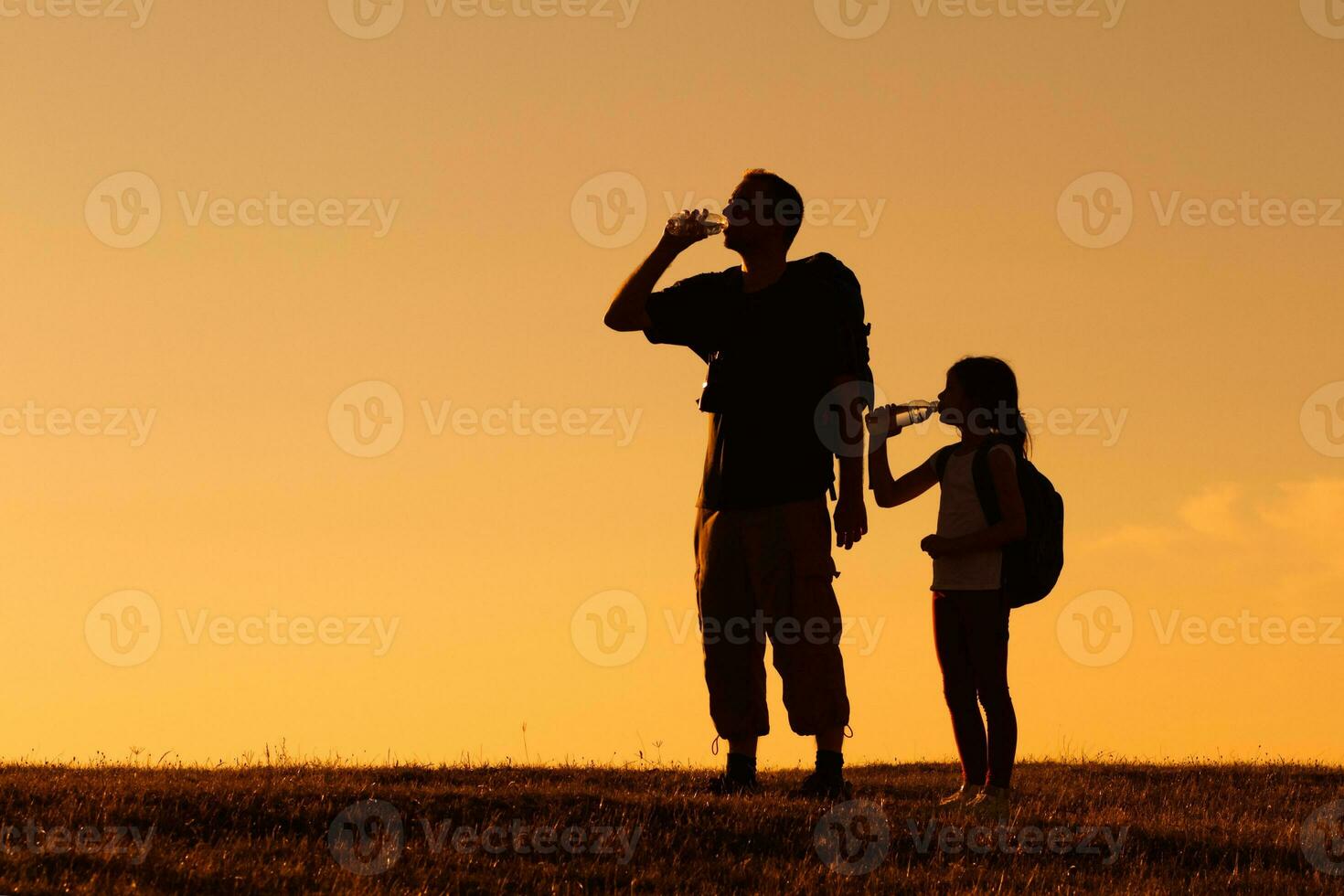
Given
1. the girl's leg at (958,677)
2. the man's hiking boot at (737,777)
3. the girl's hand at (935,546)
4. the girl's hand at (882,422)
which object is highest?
the girl's hand at (882,422)

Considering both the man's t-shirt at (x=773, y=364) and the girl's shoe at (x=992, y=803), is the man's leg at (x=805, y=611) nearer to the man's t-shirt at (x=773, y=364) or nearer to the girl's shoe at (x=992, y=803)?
the man's t-shirt at (x=773, y=364)

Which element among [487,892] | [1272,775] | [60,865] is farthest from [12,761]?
[1272,775]

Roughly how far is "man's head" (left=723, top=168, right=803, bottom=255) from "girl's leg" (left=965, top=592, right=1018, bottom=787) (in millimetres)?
2278

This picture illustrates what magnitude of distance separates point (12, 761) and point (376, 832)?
14.9 feet

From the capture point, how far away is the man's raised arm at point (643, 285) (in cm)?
945

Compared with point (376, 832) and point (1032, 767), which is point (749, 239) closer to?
point (376, 832)

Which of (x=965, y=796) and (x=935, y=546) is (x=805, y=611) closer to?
(x=935, y=546)

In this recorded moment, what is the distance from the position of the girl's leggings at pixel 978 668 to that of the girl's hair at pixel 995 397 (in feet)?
2.94

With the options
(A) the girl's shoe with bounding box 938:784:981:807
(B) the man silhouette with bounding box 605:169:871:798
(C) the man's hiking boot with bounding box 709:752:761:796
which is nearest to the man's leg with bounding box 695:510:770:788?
(B) the man silhouette with bounding box 605:169:871:798

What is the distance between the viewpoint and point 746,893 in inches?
304

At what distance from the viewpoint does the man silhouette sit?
31.0 feet

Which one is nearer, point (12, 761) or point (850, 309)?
point (850, 309)

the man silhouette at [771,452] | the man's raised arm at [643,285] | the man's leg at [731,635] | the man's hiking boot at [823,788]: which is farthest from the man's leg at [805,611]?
the man's raised arm at [643,285]

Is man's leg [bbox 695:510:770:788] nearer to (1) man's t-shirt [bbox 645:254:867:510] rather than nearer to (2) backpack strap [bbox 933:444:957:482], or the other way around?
(1) man's t-shirt [bbox 645:254:867:510]
